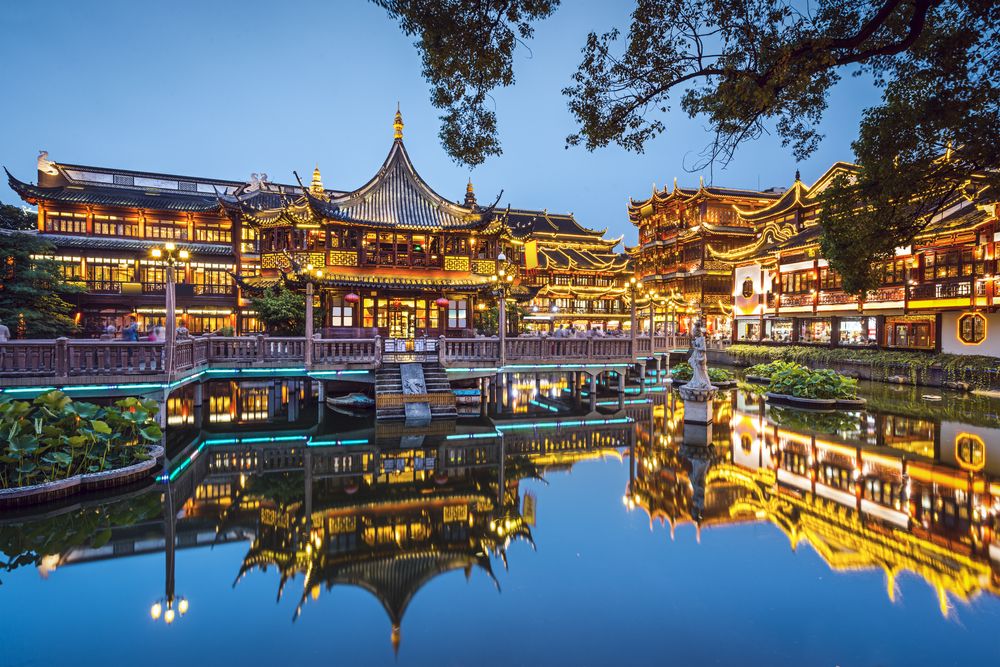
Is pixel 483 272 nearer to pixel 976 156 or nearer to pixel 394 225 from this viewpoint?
pixel 394 225

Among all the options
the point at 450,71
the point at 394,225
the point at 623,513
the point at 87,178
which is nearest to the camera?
the point at 450,71

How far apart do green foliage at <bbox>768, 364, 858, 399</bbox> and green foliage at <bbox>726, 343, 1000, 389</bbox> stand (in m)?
7.90

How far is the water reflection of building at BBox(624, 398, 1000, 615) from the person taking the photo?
20.6ft

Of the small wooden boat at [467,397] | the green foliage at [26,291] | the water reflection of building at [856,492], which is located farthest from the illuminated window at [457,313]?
the green foliage at [26,291]

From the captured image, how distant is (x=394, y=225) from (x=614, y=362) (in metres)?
11.5

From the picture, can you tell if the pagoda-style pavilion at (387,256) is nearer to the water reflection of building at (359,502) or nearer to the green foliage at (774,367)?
the water reflection of building at (359,502)

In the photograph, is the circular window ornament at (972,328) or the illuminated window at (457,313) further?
the illuminated window at (457,313)

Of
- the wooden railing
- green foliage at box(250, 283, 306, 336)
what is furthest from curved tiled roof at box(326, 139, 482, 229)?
the wooden railing

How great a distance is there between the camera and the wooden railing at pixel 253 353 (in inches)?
436

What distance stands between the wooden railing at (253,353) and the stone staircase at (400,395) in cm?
59

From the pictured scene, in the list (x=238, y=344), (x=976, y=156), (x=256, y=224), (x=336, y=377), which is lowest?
(x=336, y=377)

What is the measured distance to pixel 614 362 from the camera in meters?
18.5

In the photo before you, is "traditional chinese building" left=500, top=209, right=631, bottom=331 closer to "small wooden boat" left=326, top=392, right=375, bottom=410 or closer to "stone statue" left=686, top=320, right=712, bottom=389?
"small wooden boat" left=326, top=392, right=375, bottom=410

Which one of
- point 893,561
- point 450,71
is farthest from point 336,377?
point 893,561
